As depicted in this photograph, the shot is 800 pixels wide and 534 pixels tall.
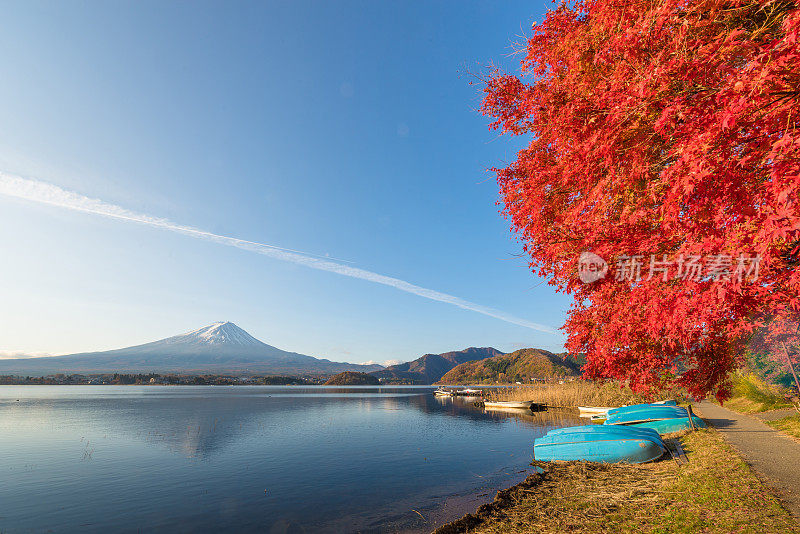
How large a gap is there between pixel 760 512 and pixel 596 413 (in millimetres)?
31754

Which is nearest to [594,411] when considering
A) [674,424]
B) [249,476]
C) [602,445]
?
[674,424]

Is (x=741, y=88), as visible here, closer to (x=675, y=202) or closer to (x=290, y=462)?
(x=675, y=202)

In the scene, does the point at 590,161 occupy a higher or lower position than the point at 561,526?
higher

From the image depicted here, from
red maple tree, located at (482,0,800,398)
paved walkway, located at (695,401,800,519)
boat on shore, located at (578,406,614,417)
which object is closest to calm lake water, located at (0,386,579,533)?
boat on shore, located at (578,406,614,417)

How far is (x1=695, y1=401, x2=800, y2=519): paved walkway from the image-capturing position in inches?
353

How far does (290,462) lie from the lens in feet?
69.9

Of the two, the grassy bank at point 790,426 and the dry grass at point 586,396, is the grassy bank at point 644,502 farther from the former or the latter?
the dry grass at point 586,396

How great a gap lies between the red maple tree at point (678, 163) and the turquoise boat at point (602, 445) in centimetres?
984

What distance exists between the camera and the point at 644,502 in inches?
388

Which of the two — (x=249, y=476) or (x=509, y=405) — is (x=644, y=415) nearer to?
(x=249, y=476)

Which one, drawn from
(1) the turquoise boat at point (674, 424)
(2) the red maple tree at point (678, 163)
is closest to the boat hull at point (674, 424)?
(1) the turquoise boat at point (674, 424)

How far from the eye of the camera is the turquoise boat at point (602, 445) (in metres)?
15.5

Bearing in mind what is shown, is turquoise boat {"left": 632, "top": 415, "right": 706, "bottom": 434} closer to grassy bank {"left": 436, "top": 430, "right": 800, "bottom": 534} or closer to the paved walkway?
the paved walkway

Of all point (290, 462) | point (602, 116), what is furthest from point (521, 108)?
point (290, 462)
